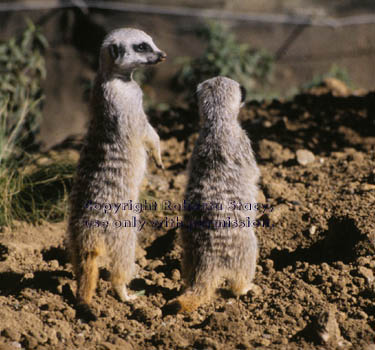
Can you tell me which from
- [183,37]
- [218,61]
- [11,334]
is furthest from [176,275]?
[183,37]

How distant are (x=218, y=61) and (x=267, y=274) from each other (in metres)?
2.76

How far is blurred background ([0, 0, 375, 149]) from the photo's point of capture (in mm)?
5996

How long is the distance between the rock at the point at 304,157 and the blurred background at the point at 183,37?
79.9 inches

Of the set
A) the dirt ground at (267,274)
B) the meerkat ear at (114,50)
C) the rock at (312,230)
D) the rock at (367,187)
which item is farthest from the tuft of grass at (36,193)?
the rock at (367,187)

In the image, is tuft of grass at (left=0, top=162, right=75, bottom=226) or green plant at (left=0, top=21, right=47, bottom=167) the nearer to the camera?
tuft of grass at (left=0, top=162, right=75, bottom=226)

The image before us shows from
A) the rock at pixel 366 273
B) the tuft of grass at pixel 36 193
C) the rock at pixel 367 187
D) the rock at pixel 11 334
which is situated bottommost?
the rock at pixel 11 334

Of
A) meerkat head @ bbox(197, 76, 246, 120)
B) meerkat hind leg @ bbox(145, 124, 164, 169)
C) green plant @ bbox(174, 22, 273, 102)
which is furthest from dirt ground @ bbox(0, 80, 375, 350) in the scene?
green plant @ bbox(174, 22, 273, 102)

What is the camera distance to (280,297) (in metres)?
2.78

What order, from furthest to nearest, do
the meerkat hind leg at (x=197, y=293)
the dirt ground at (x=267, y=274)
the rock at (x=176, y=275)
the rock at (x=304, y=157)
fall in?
the rock at (x=304, y=157) → the rock at (x=176, y=275) → the meerkat hind leg at (x=197, y=293) → the dirt ground at (x=267, y=274)

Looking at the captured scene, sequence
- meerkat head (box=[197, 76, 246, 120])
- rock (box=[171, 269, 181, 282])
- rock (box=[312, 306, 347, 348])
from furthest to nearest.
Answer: rock (box=[171, 269, 181, 282]) < meerkat head (box=[197, 76, 246, 120]) < rock (box=[312, 306, 347, 348])

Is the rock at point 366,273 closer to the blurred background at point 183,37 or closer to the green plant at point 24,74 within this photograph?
the blurred background at point 183,37

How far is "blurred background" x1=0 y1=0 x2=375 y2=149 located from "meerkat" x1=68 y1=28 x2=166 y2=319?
307 cm

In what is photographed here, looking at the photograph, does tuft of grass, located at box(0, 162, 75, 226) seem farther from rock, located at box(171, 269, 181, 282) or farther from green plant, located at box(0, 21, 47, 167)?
green plant, located at box(0, 21, 47, 167)

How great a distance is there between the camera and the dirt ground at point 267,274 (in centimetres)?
251
